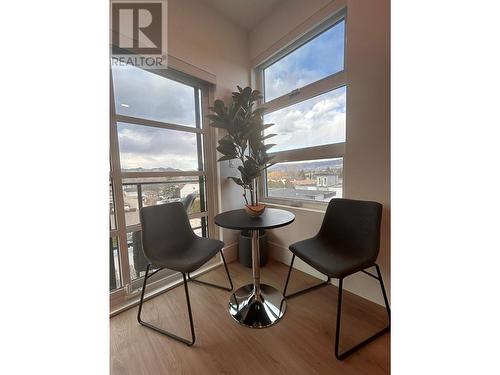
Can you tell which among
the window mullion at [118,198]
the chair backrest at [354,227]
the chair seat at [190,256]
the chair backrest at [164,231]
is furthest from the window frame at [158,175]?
the chair backrest at [354,227]

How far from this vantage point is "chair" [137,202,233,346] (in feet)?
3.96

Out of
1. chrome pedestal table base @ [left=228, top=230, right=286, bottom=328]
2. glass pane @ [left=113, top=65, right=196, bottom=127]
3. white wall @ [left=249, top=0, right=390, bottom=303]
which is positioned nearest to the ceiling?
white wall @ [left=249, top=0, right=390, bottom=303]

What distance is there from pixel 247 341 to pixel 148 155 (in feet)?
5.57

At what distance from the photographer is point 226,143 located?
6.29 feet

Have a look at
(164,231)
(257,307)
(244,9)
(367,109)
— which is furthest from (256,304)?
(244,9)

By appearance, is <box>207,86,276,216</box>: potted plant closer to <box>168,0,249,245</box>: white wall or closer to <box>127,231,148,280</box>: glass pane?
<box>168,0,249,245</box>: white wall

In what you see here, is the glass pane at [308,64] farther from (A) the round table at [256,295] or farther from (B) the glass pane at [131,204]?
(B) the glass pane at [131,204]

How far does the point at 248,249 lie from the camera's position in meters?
2.14

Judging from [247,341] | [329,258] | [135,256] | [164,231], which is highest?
[164,231]

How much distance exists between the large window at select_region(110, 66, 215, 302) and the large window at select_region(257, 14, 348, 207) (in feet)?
2.86

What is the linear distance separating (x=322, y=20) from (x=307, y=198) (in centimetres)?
170

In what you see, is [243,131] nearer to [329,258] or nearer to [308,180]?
[308,180]
